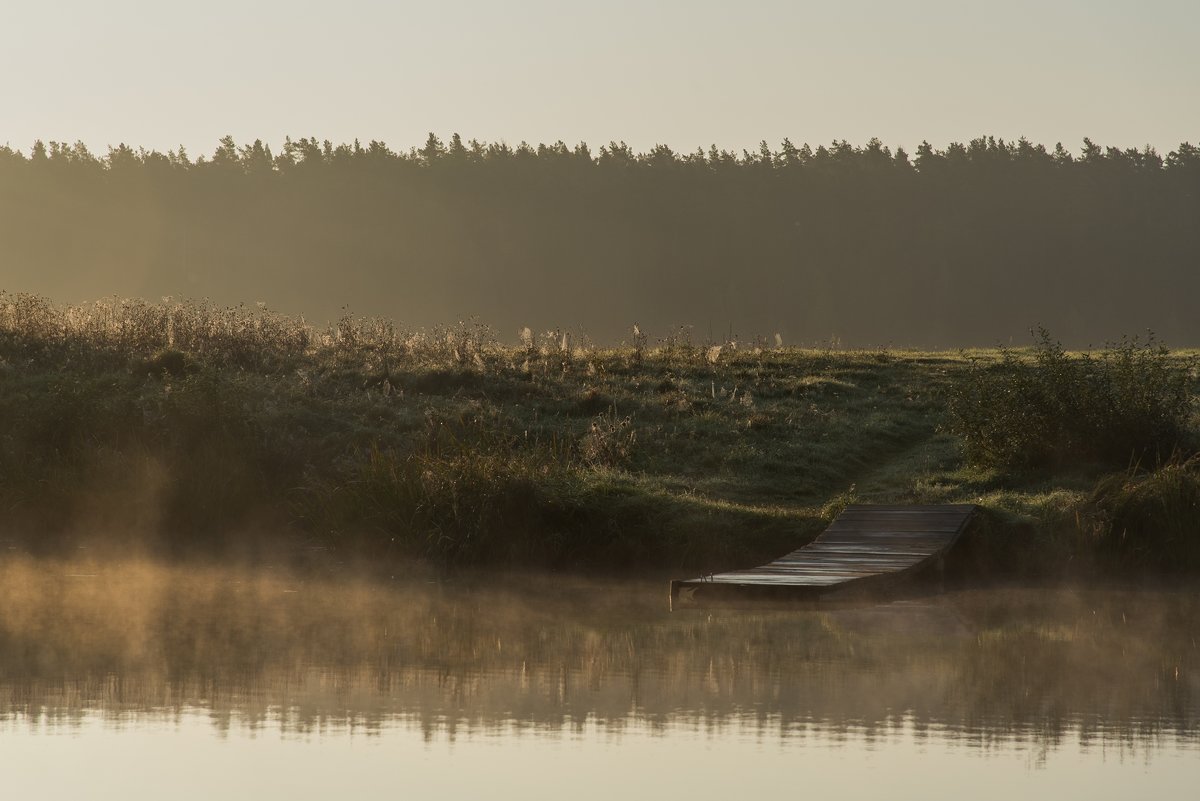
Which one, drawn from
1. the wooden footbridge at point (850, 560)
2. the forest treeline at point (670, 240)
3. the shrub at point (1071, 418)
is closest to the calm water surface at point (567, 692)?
the wooden footbridge at point (850, 560)

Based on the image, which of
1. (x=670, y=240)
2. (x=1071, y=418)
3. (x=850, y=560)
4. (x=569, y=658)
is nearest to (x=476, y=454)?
(x=850, y=560)

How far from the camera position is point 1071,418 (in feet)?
86.0

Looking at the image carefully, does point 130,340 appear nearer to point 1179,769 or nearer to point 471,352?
point 471,352

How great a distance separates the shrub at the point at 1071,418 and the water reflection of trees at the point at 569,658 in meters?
6.04

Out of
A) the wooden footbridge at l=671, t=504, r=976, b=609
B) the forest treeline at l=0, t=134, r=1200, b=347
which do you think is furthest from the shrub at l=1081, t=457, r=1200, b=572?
the forest treeline at l=0, t=134, r=1200, b=347

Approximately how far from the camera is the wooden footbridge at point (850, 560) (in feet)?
60.6

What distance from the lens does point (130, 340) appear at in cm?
3194

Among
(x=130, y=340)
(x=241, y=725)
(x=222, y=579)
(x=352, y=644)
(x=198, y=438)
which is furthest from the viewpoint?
(x=130, y=340)

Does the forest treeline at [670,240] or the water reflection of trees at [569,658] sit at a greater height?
the forest treeline at [670,240]

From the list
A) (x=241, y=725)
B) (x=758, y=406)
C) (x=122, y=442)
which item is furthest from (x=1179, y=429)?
(x=241, y=725)

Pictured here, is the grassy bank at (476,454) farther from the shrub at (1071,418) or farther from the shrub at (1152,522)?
the shrub at (1071,418)

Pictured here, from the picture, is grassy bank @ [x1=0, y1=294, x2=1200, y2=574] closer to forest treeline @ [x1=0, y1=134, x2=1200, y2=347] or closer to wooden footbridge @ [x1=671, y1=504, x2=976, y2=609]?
wooden footbridge @ [x1=671, y1=504, x2=976, y2=609]

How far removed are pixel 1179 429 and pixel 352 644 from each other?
15.2 m

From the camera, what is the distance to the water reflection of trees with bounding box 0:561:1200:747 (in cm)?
1332
